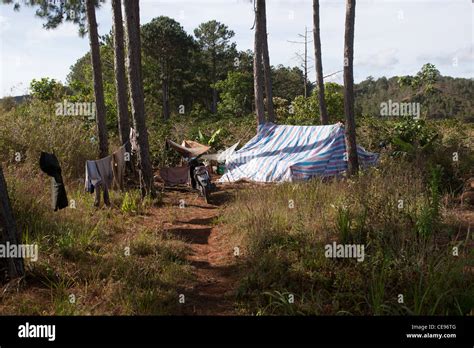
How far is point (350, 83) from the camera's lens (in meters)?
9.91

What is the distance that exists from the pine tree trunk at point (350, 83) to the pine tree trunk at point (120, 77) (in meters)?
5.87

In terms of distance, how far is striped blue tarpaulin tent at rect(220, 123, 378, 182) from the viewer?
1128 centimetres

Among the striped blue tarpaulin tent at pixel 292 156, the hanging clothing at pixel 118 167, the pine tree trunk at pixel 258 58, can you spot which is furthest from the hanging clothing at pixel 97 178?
the pine tree trunk at pixel 258 58

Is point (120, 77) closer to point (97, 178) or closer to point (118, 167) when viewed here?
point (118, 167)

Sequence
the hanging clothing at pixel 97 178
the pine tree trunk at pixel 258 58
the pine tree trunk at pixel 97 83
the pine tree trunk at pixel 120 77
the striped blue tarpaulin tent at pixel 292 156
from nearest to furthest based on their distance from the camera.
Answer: the hanging clothing at pixel 97 178
the striped blue tarpaulin tent at pixel 292 156
the pine tree trunk at pixel 97 83
the pine tree trunk at pixel 120 77
the pine tree trunk at pixel 258 58

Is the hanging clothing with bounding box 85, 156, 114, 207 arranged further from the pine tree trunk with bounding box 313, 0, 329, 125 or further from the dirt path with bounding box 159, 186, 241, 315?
the pine tree trunk with bounding box 313, 0, 329, 125

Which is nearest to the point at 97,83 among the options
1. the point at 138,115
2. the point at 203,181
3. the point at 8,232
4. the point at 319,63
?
the point at 138,115

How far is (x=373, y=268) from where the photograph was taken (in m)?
4.36

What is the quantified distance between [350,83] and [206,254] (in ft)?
19.0

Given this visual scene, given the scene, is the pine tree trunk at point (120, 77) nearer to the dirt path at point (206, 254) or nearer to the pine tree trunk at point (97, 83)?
the pine tree trunk at point (97, 83)

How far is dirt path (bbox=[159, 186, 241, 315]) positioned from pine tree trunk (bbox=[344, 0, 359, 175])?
3.13 meters

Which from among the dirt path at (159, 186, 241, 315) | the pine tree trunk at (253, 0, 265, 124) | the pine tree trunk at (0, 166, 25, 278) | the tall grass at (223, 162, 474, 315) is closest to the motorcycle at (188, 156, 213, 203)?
the dirt path at (159, 186, 241, 315)

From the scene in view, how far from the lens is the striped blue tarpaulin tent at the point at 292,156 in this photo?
11281 mm

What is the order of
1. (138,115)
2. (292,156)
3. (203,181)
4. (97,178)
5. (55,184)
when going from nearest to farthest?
(55,184) → (97,178) → (138,115) → (203,181) → (292,156)
